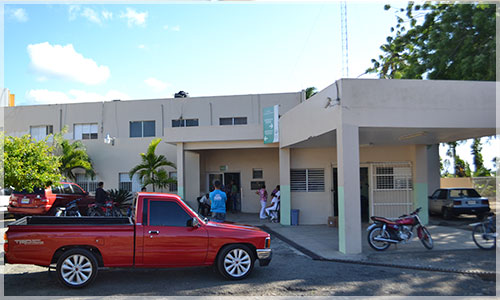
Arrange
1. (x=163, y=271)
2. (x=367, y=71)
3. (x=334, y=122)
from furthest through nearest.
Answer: (x=367, y=71) < (x=334, y=122) < (x=163, y=271)

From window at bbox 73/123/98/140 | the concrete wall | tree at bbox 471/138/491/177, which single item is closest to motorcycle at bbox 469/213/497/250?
the concrete wall

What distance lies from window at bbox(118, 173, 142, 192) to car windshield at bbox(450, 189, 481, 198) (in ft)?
50.3

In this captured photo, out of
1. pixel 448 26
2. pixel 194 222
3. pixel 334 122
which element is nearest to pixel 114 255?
pixel 194 222

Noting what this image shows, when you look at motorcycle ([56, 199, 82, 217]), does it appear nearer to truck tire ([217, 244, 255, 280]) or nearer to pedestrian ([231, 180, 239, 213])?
pedestrian ([231, 180, 239, 213])

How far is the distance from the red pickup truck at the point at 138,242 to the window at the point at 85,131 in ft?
56.1

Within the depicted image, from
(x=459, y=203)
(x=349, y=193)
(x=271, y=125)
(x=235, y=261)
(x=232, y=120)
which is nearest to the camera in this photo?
(x=235, y=261)

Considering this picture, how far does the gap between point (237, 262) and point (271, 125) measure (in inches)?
367

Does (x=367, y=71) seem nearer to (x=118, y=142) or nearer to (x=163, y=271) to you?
(x=118, y=142)

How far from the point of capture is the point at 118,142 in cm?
2183

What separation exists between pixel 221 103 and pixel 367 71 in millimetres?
8182

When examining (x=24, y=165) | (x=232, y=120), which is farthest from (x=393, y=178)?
(x=24, y=165)

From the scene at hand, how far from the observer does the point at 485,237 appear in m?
9.96

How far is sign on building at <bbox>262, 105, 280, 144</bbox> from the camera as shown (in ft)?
51.6

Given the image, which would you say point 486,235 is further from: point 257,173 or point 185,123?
point 185,123
